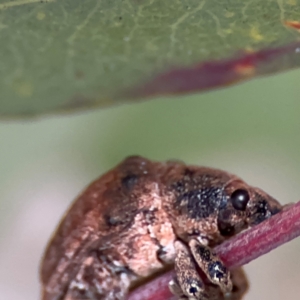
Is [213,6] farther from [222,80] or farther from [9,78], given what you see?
[9,78]

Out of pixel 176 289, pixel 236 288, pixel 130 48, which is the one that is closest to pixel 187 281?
pixel 176 289

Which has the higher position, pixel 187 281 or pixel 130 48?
pixel 130 48

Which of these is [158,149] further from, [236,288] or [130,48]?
[130,48]

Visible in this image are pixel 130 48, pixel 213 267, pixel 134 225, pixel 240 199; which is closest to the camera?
pixel 130 48

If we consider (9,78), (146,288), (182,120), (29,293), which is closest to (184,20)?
(9,78)

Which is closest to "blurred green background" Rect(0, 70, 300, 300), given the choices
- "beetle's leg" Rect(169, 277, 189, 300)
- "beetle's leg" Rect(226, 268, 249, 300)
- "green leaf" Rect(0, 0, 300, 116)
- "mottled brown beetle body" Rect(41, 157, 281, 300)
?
"mottled brown beetle body" Rect(41, 157, 281, 300)

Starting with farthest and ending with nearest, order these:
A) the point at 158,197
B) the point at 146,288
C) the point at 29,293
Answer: the point at 29,293 < the point at 158,197 < the point at 146,288

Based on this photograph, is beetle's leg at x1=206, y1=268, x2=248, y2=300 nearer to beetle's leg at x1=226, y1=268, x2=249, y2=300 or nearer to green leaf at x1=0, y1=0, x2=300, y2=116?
beetle's leg at x1=226, y1=268, x2=249, y2=300

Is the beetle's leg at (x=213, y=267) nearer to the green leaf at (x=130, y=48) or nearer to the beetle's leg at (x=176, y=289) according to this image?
the beetle's leg at (x=176, y=289)
